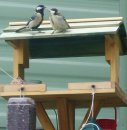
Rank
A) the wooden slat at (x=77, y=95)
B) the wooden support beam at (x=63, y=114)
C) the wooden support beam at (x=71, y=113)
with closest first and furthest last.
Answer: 1. the wooden slat at (x=77, y=95)
2. the wooden support beam at (x=63, y=114)
3. the wooden support beam at (x=71, y=113)

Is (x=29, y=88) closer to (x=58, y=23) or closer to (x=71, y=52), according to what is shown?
(x=58, y=23)

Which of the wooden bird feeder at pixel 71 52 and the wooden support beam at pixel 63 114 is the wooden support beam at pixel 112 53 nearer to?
the wooden bird feeder at pixel 71 52

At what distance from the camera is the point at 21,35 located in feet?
7.60

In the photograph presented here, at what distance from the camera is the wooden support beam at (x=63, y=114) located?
2.25 metres

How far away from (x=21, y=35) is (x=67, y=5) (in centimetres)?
110

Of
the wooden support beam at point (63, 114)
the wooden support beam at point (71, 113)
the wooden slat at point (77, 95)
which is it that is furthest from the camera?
the wooden support beam at point (71, 113)

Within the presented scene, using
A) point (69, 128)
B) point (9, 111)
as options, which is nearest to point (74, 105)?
point (69, 128)

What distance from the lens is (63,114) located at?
229cm

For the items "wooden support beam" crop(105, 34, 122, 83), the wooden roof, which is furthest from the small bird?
"wooden support beam" crop(105, 34, 122, 83)

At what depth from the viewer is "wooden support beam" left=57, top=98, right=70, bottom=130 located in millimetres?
2252

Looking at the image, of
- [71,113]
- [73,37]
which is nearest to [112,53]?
[73,37]

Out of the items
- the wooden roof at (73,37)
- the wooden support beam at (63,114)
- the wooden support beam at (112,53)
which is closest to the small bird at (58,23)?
the wooden roof at (73,37)

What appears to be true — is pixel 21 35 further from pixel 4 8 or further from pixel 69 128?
pixel 4 8

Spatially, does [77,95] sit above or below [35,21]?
below
